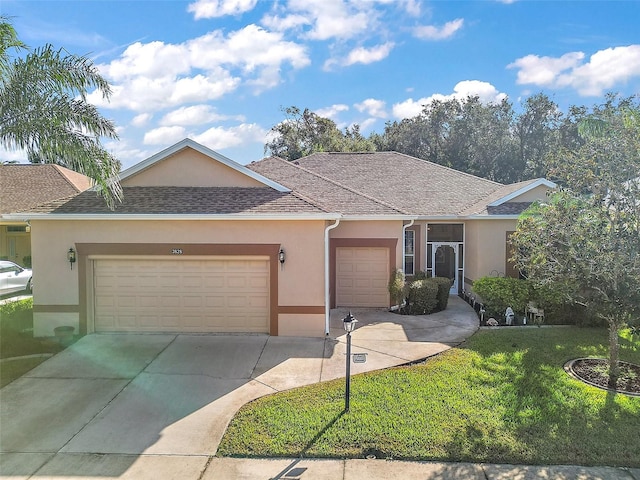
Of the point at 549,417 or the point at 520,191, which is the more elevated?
the point at 520,191

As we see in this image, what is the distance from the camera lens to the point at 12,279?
57.6 feet

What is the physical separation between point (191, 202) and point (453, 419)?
27.9 ft

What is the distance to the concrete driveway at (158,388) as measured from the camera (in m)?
5.94

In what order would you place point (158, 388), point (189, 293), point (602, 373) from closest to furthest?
point (158, 388), point (602, 373), point (189, 293)

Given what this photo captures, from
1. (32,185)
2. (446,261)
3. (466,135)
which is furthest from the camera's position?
(466,135)

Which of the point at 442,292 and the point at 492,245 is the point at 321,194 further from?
the point at 492,245

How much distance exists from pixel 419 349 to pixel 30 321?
11.8 metres

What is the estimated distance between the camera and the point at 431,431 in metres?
6.36

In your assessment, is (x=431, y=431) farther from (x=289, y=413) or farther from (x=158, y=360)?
(x=158, y=360)

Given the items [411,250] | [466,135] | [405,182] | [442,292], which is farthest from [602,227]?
[466,135]

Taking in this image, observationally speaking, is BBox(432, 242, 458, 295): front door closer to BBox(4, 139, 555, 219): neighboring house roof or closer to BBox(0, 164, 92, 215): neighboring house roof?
BBox(4, 139, 555, 219): neighboring house roof

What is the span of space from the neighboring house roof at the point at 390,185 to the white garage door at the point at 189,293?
4142mm

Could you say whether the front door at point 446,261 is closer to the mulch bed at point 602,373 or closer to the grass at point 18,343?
the mulch bed at point 602,373

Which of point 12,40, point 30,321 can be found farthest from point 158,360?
point 12,40
